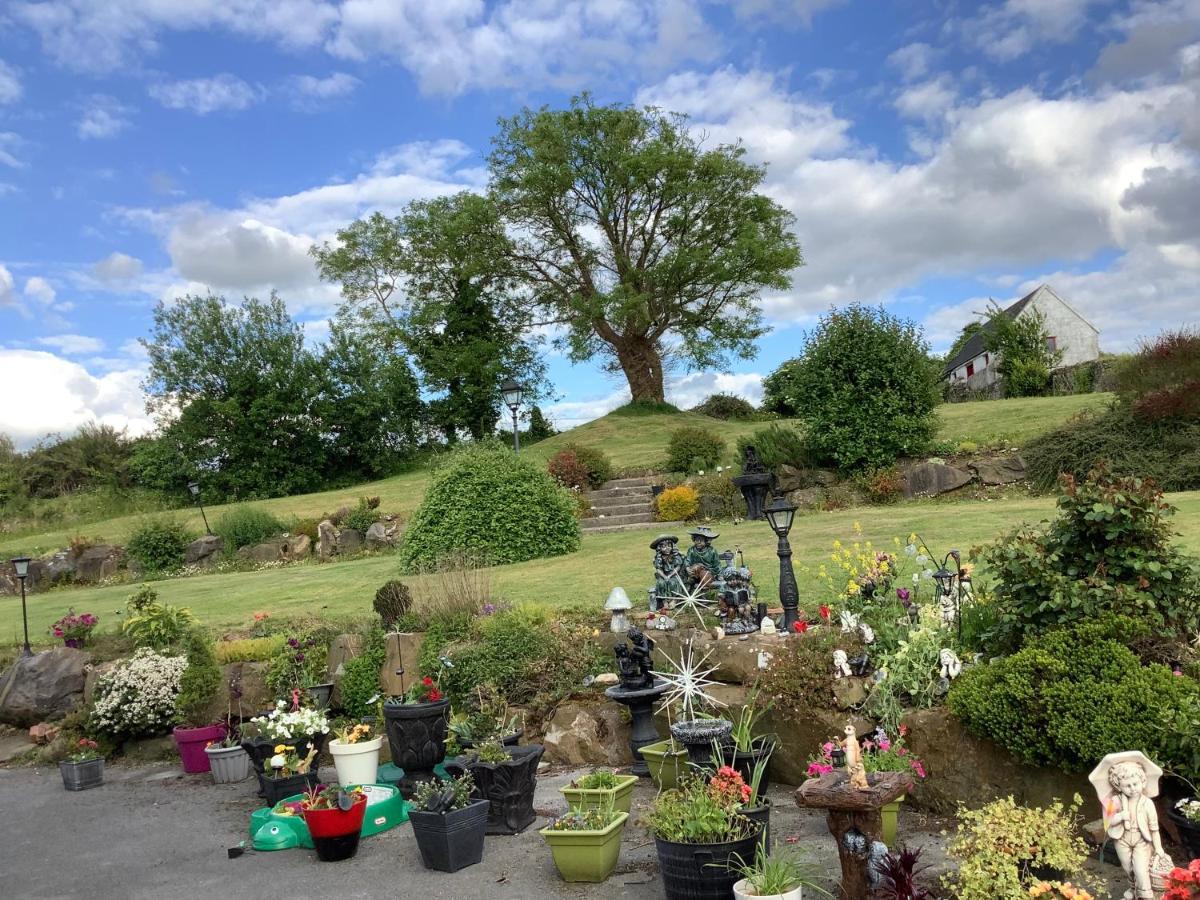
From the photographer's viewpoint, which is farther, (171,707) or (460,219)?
(460,219)

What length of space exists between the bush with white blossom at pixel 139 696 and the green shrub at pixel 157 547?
39.2ft

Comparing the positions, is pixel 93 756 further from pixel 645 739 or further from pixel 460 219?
pixel 460 219

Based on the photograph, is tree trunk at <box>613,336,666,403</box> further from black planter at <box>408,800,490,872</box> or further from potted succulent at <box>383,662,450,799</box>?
black planter at <box>408,800,490,872</box>

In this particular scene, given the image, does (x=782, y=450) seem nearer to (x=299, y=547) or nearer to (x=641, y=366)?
(x=299, y=547)

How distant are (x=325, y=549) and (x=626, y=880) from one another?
15.4 metres

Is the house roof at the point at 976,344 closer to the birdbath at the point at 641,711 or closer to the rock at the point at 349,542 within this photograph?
the rock at the point at 349,542

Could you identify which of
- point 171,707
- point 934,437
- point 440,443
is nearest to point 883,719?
point 171,707

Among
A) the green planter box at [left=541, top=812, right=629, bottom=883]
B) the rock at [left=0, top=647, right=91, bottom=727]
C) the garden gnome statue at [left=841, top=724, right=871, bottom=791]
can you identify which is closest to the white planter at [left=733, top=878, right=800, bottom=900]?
the garden gnome statue at [left=841, top=724, right=871, bottom=791]

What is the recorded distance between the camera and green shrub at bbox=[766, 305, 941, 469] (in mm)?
16562

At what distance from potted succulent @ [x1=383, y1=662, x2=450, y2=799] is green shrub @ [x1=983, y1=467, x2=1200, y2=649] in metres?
4.10

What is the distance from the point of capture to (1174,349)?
52.5 ft

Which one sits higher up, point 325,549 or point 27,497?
point 27,497

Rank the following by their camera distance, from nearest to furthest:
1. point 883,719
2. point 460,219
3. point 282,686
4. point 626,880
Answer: point 626,880
point 883,719
point 282,686
point 460,219

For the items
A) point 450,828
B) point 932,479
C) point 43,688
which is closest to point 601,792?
point 450,828
